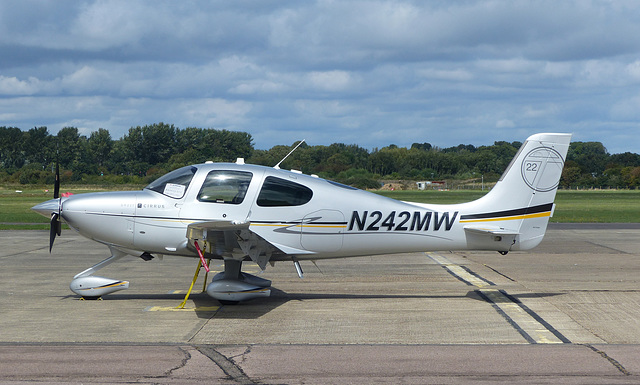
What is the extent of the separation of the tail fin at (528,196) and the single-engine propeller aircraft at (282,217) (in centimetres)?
2

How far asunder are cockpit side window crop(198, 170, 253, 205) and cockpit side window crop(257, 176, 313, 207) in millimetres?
324

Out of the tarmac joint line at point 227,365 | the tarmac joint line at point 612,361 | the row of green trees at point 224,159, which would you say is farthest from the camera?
the row of green trees at point 224,159

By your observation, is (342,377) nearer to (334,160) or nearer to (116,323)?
(116,323)

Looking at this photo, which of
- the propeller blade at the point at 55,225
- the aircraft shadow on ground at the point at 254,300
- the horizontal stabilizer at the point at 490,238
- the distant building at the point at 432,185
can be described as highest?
the horizontal stabilizer at the point at 490,238

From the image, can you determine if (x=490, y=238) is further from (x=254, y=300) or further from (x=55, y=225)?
(x=55, y=225)

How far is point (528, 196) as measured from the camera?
11578mm

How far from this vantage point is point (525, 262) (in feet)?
57.5

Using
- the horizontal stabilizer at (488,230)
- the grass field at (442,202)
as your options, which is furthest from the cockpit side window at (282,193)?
the grass field at (442,202)

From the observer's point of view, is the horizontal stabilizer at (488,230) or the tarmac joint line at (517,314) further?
the horizontal stabilizer at (488,230)

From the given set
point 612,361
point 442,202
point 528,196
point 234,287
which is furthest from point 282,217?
point 442,202

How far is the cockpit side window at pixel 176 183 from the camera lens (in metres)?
10.9

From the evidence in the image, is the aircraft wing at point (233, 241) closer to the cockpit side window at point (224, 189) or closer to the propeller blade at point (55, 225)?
the cockpit side window at point (224, 189)

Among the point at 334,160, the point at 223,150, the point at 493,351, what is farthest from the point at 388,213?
the point at 334,160

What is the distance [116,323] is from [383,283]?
603cm
